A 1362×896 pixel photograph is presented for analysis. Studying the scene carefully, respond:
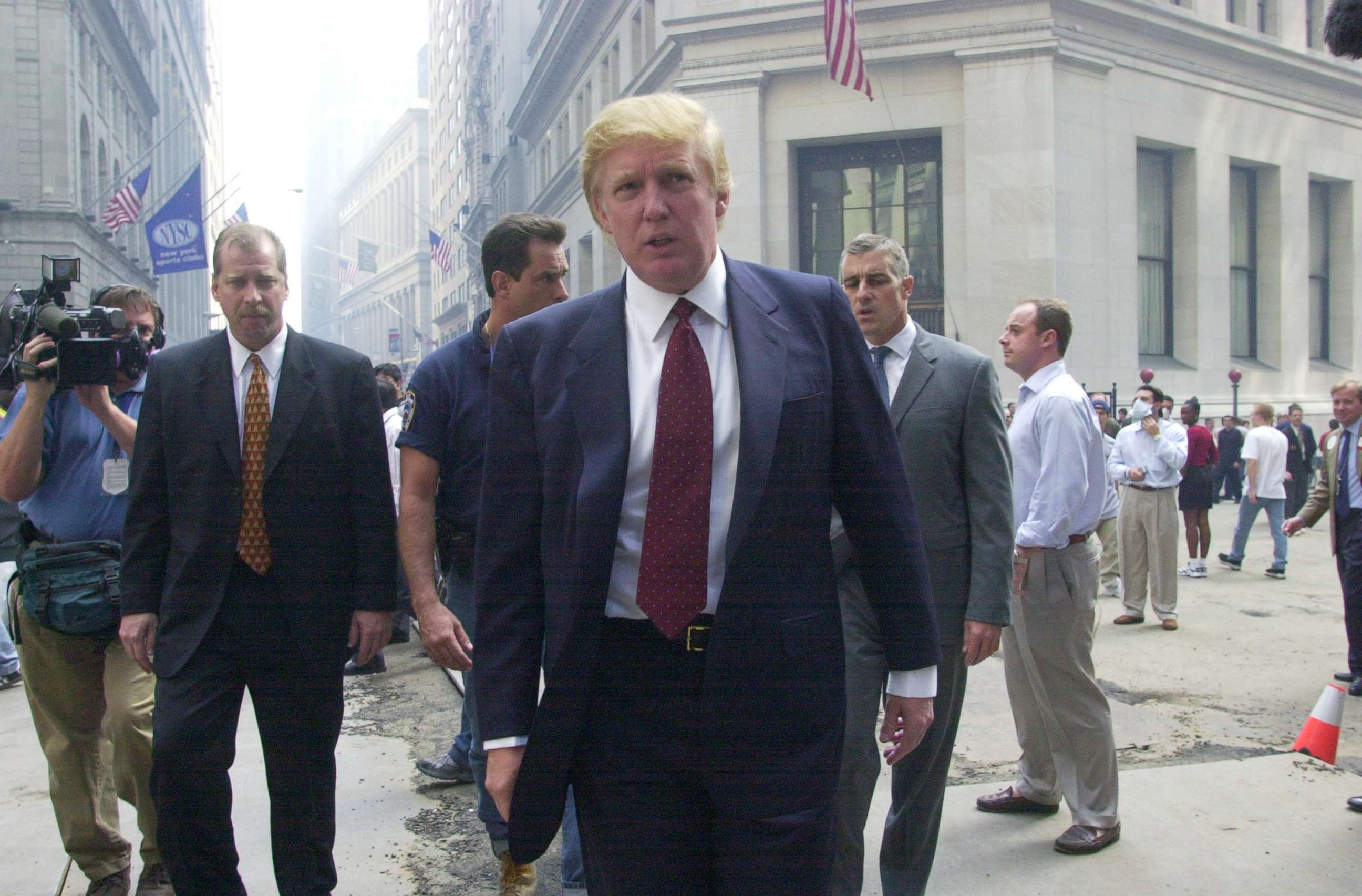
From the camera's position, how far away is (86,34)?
121 feet

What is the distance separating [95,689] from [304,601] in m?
1.18

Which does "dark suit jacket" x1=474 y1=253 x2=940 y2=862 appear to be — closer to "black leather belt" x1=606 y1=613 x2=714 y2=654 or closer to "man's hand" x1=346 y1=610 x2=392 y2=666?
"black leather belt" x1=606 y1=613 x2=714 y2=654

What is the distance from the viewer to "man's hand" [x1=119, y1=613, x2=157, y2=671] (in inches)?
136

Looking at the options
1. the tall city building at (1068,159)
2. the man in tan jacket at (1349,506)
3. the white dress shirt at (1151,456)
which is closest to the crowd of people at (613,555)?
the man in tan jacket at (1349,506)

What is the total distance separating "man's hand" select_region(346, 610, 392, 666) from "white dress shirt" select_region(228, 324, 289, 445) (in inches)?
28.7

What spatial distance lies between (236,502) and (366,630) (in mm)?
610

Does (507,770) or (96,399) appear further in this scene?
(96,399)

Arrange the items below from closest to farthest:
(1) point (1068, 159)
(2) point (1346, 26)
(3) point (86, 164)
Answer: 1. (2) point (1346, 26)
2. (1) point (1068, 159)
3. (3) point (86, 164)

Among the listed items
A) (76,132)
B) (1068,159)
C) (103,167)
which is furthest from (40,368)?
(103,167)

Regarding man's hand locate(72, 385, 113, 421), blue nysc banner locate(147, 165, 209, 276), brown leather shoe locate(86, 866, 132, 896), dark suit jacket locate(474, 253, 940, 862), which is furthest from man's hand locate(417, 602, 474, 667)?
blue nysc banner locate(147, 165, 209, 276)

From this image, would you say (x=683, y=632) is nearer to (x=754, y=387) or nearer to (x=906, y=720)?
(x=754, y=387)

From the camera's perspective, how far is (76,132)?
110 feet

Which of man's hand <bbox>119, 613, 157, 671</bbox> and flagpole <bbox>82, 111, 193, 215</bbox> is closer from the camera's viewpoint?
man's hand <bbox>119, 613, 157, 671</bbox>

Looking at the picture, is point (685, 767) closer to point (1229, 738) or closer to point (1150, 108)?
point (1229, 738)
